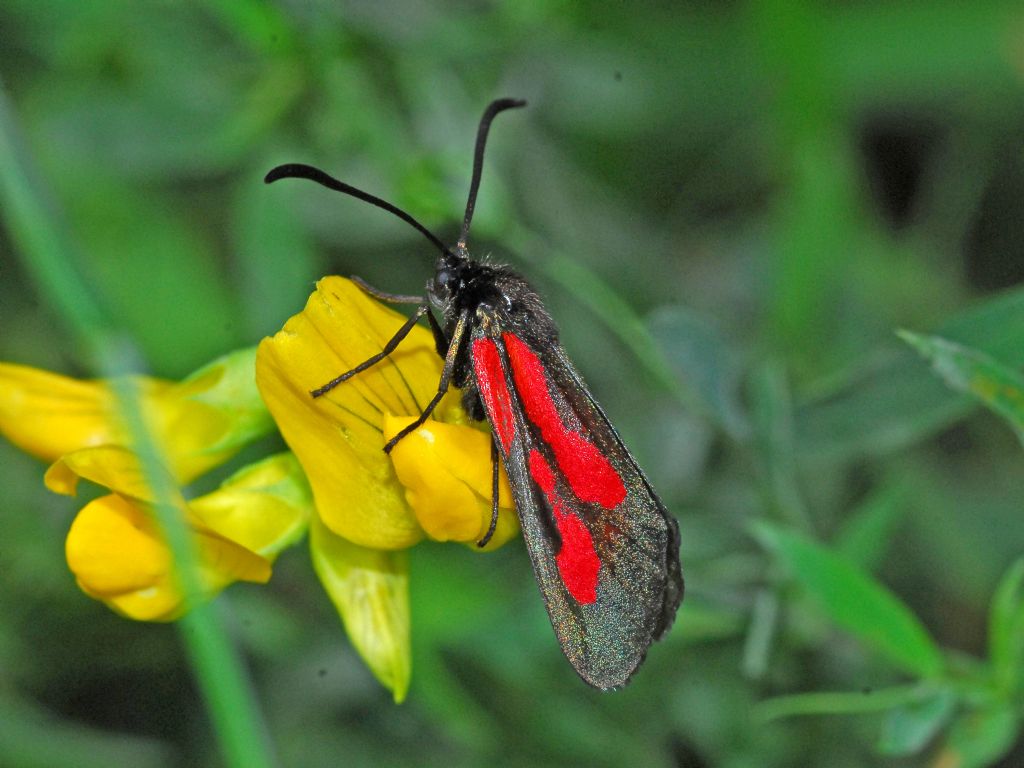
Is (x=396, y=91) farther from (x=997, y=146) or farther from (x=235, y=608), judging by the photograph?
(x=997, y=146)

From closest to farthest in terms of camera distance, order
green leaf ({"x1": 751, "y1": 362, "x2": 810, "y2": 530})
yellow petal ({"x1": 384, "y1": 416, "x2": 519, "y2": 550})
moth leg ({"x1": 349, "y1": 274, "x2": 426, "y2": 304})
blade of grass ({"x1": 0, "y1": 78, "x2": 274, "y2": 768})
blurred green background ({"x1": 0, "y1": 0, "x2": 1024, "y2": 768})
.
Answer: blade of grass ({"x1": 0, "y1": 78, "x2": 274, "y2": 768})
yellow petal ({"x1": 384, "y1": 416, "x2": 519, "y2": 550})
moth leg ({"x1": 349, "y1": 274, "x2": 426, "y2": 304})
green leaf ({"x1": 751, "y1": 362, "x2": 810, "y2": 530})
blurred green background ({"x1": 0, "y1": 0, "x2": 1024, "y2": 768})

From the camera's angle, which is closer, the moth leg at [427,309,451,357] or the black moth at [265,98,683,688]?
the black moth at [265,98,683,688]

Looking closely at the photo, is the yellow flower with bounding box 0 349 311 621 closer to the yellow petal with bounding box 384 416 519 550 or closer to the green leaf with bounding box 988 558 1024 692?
the yellow petal with bounding box 384 416 519 550

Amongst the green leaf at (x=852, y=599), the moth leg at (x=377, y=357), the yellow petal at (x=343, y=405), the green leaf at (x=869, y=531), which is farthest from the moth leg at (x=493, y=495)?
the green leaf at (x=869, y=531)

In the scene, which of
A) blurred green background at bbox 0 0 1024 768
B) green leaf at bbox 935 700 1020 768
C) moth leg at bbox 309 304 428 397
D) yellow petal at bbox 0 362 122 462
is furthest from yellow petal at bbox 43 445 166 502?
green leaf at bbox 935 700 1020 768

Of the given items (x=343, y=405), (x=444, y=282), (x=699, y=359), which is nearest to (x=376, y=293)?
(x=444, y=282)

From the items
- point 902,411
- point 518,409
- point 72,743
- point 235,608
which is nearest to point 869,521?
point 902,411
